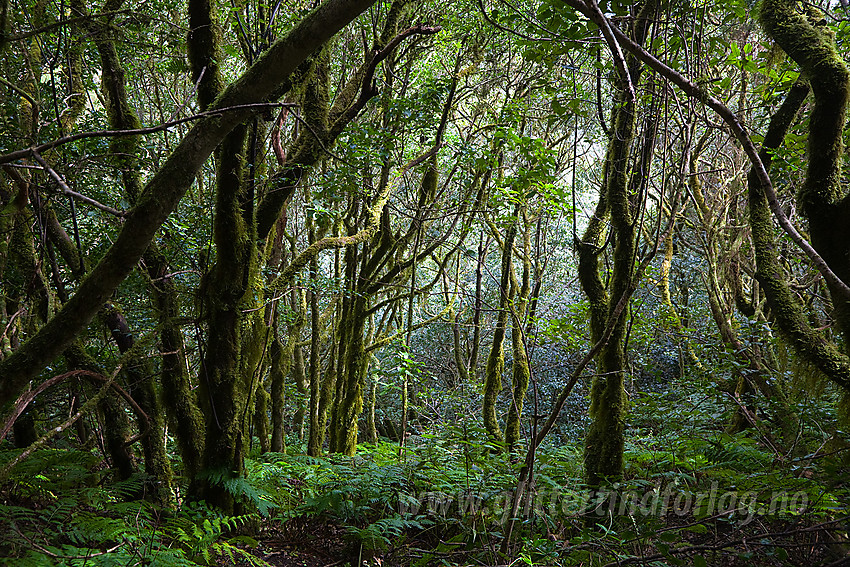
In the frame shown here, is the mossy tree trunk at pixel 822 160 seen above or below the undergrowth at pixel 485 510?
above

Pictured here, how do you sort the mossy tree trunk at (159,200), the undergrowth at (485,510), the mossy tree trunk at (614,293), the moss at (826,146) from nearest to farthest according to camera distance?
the mossy tree trunk at (159,200) < the moss at (826,146) < the undergrowth at (485,510) < the mossy tree trunk at (614,293)

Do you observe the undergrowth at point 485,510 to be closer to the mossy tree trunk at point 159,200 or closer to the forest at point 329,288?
the forest at point 329,288

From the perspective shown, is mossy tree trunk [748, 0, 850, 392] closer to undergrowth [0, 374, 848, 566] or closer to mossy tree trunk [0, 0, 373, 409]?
undergrowth [0, 374, 848, 566]

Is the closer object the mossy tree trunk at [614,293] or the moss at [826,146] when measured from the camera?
the moss at [826,146]

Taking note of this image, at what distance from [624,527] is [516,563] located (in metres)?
1.01

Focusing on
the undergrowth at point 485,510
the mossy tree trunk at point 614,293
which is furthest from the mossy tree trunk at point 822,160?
the mossy tree trunk at point 614,293

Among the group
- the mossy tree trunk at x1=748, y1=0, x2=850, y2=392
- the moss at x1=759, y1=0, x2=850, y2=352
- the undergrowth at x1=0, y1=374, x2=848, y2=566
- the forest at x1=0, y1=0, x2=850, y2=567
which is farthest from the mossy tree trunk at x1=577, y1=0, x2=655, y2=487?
the moss at x1=759, y1=0, x2=850, y2=352

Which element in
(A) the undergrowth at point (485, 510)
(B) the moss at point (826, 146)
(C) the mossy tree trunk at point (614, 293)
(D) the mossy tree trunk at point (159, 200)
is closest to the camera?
(D) the mossy tree trunk at point (159, 200)

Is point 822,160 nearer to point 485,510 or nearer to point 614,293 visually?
point 614,293

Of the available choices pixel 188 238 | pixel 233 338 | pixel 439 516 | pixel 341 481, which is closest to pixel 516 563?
pixel 439 516

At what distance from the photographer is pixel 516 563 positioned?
3533 millimetres

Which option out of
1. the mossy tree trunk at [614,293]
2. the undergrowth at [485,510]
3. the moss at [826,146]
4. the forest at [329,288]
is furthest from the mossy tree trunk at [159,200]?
the mossy tree trunk at [614,293]

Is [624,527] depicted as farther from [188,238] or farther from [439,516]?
[188,238]

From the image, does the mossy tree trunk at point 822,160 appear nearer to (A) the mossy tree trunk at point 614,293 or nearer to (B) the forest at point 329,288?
(B) the forest at point 329,288
